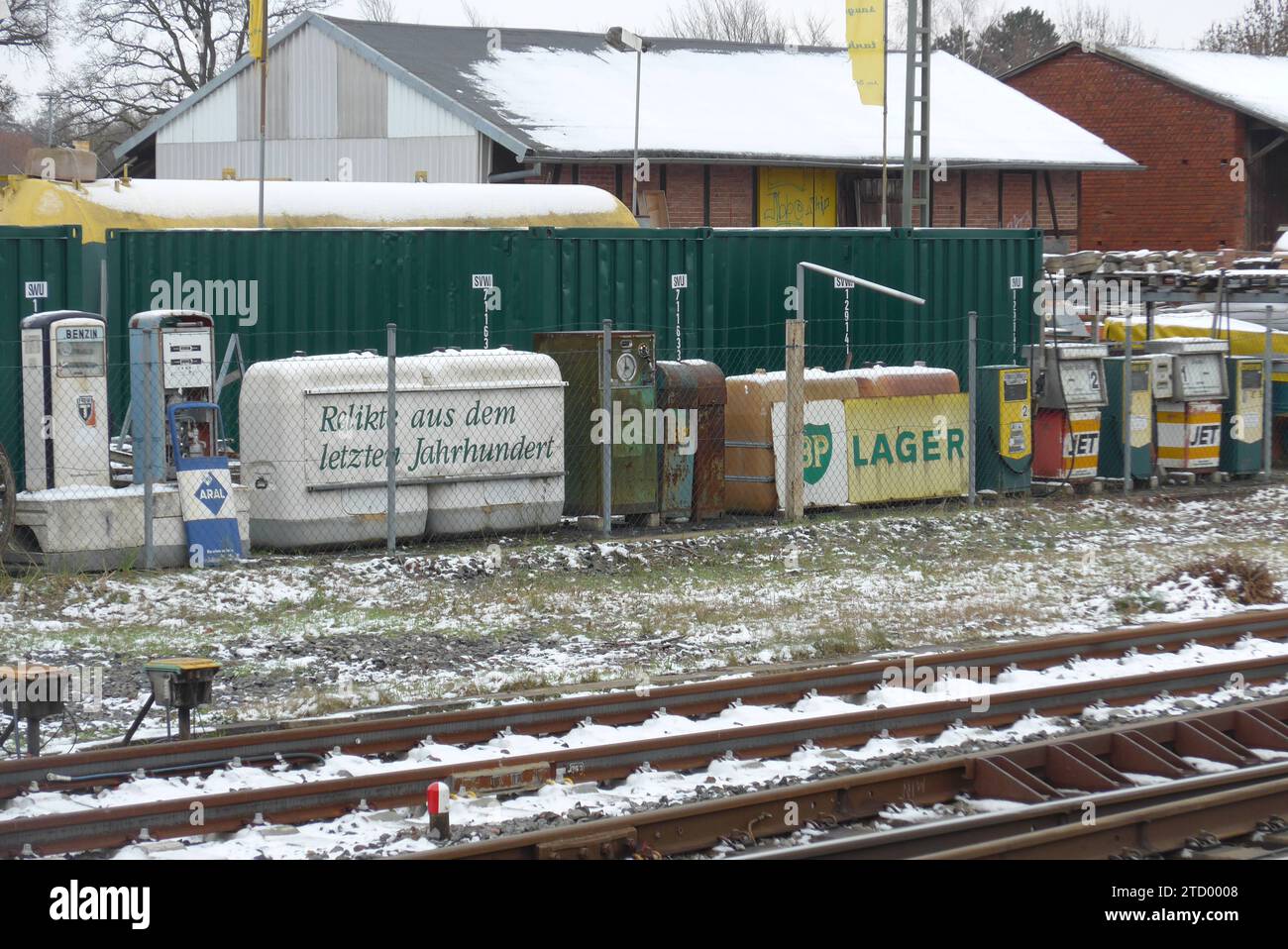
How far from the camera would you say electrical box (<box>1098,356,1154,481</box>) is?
20047 mm

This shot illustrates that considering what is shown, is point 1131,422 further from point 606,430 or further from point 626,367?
point 606,430

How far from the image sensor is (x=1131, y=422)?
20078 mm

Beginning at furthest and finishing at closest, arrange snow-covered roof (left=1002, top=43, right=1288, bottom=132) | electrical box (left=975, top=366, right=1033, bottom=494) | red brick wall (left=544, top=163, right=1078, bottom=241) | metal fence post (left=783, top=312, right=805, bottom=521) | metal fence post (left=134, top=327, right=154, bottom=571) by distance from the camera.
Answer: snow-covered roof (left=1002, top=43, right=1288, bottom=132), red brick wall (left=544, top=163, right=1078, bottom=241), electrical box (left=975, top=366, right=1033, bottom=494), metal fence post (left=783, top=312, right=805, bottom=521), metal fence post (left=134, top=327, right=154, bottom=571)

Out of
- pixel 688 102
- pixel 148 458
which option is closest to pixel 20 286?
pixel 148 458

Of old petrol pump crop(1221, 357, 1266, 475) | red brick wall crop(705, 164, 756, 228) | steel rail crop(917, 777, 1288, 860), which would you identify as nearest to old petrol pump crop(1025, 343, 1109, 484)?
old petrol pump crop(1221, 357, 1266, 475)

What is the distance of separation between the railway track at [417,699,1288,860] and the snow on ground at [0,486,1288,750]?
3016 mm

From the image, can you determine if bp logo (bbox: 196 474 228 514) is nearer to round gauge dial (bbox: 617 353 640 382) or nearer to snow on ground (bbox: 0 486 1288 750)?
snow on ground (bbox: 0 486 1288 750)

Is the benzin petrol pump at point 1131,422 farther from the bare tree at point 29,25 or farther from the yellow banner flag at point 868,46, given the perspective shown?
the bare tree at point 29,25

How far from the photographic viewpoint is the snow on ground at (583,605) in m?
11.0

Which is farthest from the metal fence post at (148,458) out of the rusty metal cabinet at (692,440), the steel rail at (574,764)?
the steel rail at (574,764)

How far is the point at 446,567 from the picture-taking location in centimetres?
1436

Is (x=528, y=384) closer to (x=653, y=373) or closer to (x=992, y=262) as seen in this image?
(x=653, y=373)
